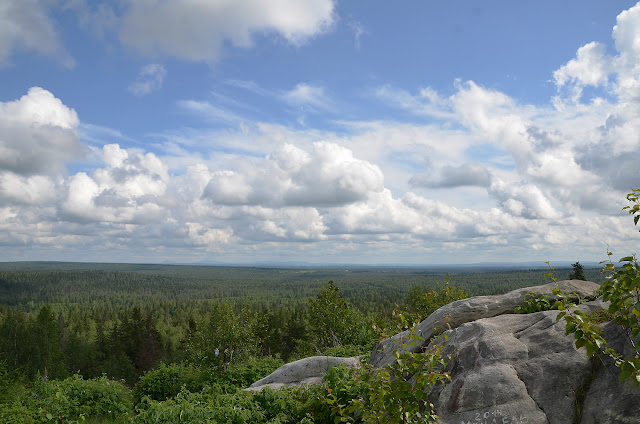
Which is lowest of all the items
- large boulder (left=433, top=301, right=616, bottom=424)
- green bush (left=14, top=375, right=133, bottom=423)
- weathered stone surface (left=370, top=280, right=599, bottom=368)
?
green bush (left=14, top=375, right=133, bottom=423)

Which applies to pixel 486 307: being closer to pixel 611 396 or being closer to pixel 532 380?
pixel 532 380

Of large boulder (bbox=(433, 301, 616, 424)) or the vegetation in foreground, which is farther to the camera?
large boulder (bbox=(433, 301, 616, 424))

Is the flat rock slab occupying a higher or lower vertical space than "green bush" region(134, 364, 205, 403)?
higher

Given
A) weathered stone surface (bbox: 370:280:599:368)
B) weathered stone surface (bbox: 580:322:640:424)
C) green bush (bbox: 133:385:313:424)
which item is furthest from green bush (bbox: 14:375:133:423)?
weathered stone surface (bbox: 580:322:640:424)

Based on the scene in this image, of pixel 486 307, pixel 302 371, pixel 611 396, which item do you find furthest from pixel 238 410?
pixel 611 396

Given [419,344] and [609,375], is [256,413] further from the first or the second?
[609,375]

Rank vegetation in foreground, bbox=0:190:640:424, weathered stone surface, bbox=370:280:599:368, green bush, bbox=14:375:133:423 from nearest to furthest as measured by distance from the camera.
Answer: vegetation in foreground, bbox=0:190:640:424 → weathered stone surface, bbox=370:280:599:368 → green bush, bbox=14:375:133:423

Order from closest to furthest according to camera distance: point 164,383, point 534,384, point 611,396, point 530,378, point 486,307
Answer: point 611,396 → point 534,384 → point 530,378 → point 486,307 → point 164,383

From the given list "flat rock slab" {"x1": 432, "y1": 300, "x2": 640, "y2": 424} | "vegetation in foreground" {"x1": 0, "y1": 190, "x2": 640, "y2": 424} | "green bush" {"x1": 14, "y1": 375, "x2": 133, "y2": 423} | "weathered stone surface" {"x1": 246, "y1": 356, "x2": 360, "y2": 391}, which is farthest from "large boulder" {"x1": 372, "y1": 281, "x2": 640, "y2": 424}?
"green bush" {"x1": 14, "y1": 375, "x2": 133, "y2": 423}

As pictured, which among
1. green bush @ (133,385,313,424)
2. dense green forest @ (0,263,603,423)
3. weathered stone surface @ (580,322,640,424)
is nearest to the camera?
weathered stone surface @ (580,322,640,424)

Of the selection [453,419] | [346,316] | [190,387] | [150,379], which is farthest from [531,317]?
[346,316]

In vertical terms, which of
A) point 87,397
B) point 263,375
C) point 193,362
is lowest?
point 193,362

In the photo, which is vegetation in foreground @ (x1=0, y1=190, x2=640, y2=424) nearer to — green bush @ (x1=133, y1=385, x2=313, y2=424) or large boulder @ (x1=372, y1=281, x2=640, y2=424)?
green bush @ (x1=133, y1=385, x2=313, y2=424)

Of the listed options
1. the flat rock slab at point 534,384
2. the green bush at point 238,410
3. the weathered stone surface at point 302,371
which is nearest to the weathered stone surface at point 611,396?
the flat rock slab at point 534,384
